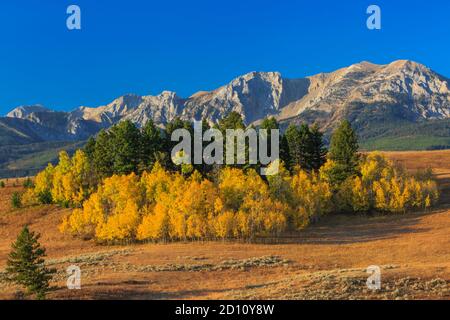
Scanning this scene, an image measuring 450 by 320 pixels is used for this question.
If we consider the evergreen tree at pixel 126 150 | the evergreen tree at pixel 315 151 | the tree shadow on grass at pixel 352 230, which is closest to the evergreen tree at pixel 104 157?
the evergreen tree at pixel 126 150

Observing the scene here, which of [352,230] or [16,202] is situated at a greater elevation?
[16,202]

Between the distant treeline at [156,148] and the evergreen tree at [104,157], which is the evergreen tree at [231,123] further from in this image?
the evergreen tree at [104,157]

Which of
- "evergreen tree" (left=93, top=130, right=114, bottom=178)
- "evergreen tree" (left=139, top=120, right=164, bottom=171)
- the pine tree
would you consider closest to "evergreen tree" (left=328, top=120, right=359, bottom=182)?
"evergreen tree" (left=139, top=120, right=164, bottom=171)

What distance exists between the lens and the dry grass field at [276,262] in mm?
31938

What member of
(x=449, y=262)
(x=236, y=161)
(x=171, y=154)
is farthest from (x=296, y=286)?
(x=171, y=154)

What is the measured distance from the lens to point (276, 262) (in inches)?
1903

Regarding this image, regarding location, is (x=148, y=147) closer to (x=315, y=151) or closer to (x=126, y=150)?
(x=126, y=150)

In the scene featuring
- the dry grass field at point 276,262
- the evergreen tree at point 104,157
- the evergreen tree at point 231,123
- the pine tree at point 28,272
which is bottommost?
the dry grass field at point 276,262

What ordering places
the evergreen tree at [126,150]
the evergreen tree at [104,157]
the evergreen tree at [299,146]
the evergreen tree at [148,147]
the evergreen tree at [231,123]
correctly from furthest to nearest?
the evergreen tree at [299,146]
the evergreen tree at [104,157]
the evergreen tree at [231,123]
the evergreen tree at [148,147]
the evergreen tree at [126,150]

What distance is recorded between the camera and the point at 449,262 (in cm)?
4328

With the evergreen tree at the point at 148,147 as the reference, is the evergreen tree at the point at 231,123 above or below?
above

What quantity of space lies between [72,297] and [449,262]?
36.5 metres

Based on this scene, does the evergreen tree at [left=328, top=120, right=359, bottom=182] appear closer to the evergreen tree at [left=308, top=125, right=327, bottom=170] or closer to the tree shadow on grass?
the evergreen tree at [left=308, top=125, right=327, bottom=170]

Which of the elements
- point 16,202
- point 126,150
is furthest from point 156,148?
point 16,202
